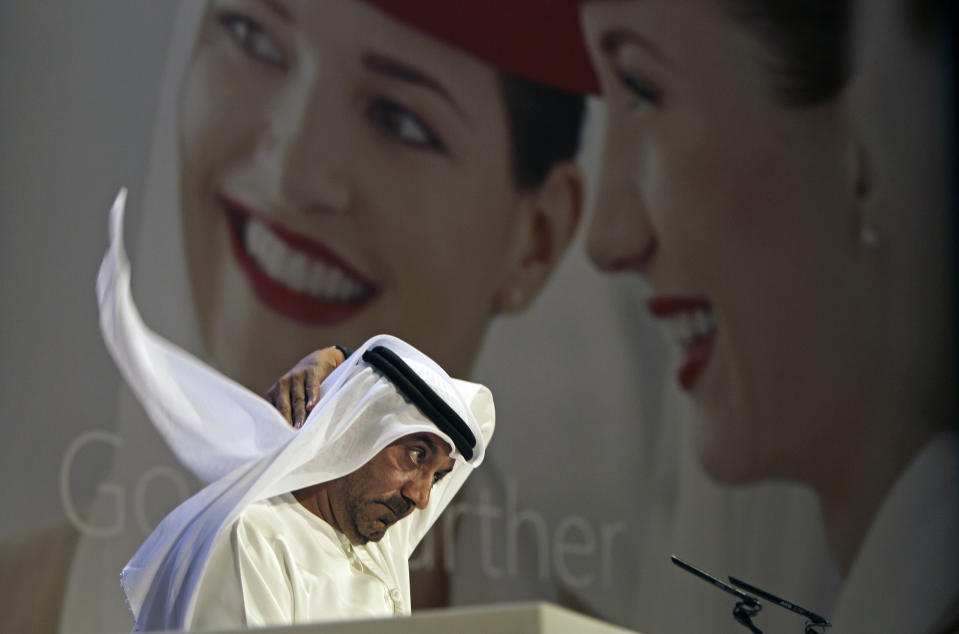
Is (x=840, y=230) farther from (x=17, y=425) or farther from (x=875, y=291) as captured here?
(x=17, y=425)

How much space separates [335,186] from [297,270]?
0.41 m

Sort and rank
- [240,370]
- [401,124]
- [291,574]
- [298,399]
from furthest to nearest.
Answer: [401,124]
[240,370]
[298,399]
[291,574]

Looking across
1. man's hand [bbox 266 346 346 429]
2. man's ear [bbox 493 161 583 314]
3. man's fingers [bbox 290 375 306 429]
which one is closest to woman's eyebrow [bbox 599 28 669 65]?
man's ear [bbox 493 161 583 314]

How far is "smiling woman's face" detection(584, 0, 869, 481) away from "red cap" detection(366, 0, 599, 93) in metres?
0.14

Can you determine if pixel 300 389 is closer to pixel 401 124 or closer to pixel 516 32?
pixel 401 124

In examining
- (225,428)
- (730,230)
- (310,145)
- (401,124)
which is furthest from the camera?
(730,230)

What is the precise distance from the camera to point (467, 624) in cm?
162

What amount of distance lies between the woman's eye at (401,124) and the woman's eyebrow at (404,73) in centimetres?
13

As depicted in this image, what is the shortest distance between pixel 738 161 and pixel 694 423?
4.59 feet

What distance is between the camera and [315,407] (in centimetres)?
264

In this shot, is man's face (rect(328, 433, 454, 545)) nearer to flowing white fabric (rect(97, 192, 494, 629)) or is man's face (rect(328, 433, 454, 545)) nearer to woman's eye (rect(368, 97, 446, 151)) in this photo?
flowing white fabric (rect(97, 192, 494, 629))

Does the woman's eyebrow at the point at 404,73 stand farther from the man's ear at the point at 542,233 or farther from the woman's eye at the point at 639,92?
the woman's eye at the point at 639,92

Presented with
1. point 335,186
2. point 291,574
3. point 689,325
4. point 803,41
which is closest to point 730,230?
point 689,325

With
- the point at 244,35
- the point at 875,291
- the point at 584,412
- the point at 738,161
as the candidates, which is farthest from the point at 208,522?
the point at 875,291
